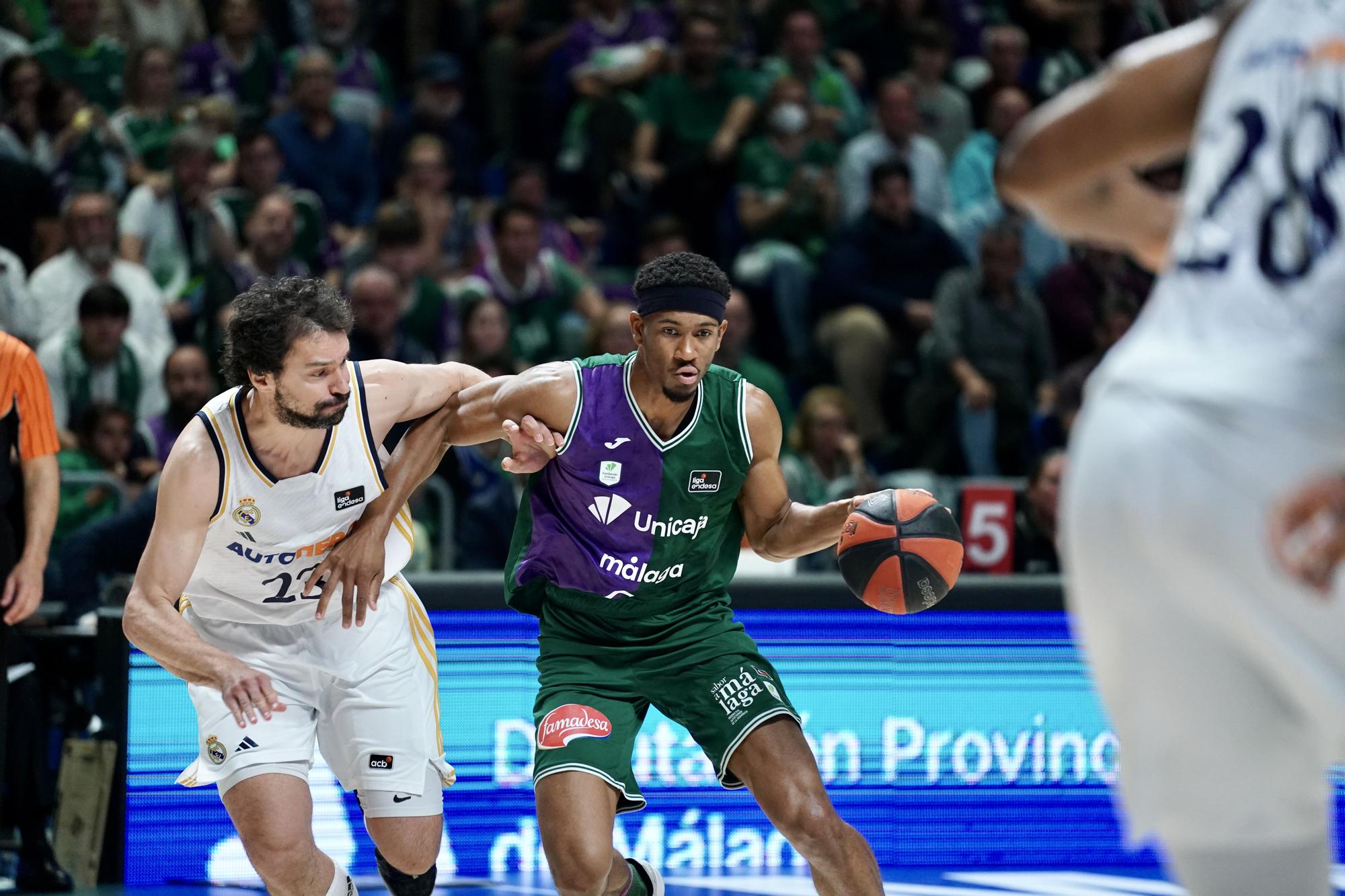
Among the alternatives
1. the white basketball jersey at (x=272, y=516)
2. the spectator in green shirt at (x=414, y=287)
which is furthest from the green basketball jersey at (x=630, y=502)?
the spectator in green shirt at (x=414, y=287)

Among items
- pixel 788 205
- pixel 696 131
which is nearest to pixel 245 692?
pixel 788 205

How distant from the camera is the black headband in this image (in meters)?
4.77

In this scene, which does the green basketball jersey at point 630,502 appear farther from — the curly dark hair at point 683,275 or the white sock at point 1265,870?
the white sock at point 1265,870

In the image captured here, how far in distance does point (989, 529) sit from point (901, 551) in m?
2.94

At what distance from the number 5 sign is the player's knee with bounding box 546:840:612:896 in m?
3.43

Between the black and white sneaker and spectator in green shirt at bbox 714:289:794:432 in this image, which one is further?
spectator in green shirt at bbox 714:289:794:432

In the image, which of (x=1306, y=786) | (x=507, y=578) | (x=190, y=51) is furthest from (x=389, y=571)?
(x=190, y=51)

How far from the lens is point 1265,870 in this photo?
2.07 meters

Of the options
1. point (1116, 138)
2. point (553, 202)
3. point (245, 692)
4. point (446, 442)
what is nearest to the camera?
point (1116, 138)

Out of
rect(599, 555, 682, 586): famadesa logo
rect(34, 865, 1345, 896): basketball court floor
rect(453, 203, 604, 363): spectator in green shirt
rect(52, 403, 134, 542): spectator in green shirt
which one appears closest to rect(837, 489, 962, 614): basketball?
rect(599, 555, 682, 586): famadesa logo

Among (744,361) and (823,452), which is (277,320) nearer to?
(823,452)

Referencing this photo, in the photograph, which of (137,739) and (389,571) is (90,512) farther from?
(389,571)

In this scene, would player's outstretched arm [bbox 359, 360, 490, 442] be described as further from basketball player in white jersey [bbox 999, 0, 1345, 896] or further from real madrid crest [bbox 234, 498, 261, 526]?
basketball player in white jersey [bbox 999, 0, 1345, 896]

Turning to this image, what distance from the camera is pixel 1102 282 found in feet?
33.2
